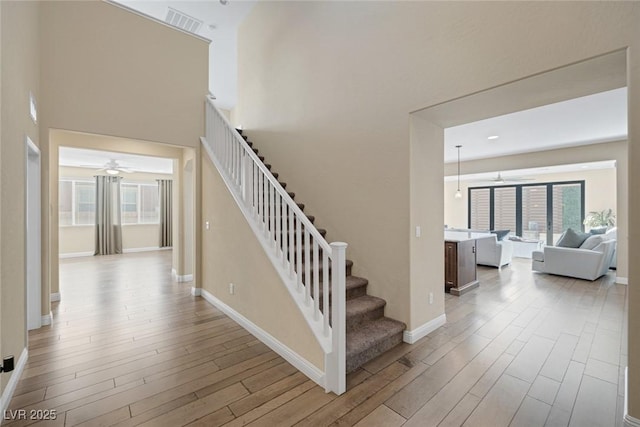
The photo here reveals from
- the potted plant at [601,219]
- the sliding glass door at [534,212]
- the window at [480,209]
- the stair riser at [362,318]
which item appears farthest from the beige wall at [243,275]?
the window at [480,209]

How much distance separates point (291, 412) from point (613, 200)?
10563mm

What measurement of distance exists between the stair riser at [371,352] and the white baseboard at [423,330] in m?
0.08

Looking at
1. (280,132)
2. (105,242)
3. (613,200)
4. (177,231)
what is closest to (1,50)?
(280,132)

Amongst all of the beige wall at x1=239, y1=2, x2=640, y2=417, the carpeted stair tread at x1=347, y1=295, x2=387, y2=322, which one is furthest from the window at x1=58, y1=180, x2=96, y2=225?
the carpeted stair tread at x1=347, y1=295, x2=387, y2=322

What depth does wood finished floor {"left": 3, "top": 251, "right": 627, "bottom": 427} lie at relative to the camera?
1.93m

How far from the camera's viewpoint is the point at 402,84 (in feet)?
9.66

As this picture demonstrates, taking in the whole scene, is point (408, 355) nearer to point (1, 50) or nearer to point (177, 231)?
point (1, 50)

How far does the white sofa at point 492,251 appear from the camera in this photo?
6.45 m

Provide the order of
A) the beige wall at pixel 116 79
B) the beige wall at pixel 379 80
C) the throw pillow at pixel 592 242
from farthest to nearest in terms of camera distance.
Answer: the throw pillow at pixel 592 242 → the beige wall at pixel 116 79 → the beige wall at pixel 379 80

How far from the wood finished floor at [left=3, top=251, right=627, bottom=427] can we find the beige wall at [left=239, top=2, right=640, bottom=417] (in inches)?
22.1

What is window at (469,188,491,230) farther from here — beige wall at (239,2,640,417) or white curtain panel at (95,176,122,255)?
white curtain panel at (95,176,122,255)

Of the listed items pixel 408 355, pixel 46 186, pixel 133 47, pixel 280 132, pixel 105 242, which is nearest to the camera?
pixel 408 355

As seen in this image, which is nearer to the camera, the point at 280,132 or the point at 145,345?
the point at 145,345

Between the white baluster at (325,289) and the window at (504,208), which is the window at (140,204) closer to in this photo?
the white baluster at (325,289)
